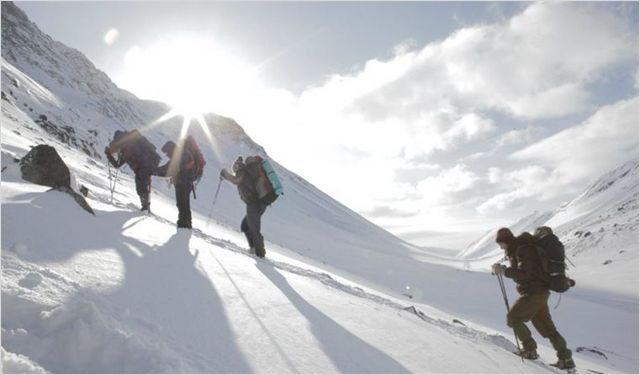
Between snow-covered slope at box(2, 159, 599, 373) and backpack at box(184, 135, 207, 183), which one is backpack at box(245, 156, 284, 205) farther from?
snow-covered slope at box(2, 159, 599, 373)

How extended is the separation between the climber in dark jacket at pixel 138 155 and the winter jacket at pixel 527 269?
27.7 ft

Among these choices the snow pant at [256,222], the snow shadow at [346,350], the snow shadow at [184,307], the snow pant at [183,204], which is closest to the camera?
the snow shadow at [184,307]

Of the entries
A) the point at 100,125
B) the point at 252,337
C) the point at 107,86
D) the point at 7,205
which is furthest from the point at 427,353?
the point at 107,86

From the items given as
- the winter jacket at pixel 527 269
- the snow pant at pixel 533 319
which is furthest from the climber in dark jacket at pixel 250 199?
the snow pant at pixel 533 319

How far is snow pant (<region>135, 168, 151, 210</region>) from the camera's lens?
1068 cm

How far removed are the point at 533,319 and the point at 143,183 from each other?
896cm

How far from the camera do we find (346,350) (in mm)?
4031

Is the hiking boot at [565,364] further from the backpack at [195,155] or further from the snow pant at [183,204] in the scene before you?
the backpack at [195,155]

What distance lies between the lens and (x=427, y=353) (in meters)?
4.66

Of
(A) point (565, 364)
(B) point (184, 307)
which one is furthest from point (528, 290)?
(B) point (184, 307)

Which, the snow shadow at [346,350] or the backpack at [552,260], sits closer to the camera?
the snow shadow at [346,350]

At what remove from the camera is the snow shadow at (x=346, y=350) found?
148 inches

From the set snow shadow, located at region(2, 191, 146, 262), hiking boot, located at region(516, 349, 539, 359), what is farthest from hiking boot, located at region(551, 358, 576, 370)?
snow shadow, located at region(2, 191, 146, 262)

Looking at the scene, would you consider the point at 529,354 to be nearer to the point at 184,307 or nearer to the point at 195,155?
the point at 184,307
